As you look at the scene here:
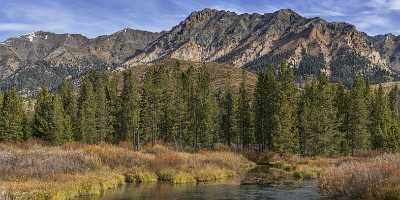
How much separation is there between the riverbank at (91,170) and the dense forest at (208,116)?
21373mm

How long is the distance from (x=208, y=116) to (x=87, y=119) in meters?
22.7

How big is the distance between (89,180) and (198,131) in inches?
2281

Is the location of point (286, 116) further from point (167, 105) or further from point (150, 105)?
point (150, 105)

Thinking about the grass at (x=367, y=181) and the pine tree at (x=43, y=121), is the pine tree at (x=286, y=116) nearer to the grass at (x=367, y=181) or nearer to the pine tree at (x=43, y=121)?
the pine tree at (x=43, y=121)

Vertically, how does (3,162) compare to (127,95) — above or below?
below

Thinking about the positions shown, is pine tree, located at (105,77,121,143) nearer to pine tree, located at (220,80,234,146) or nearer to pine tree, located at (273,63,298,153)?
pine tree, located at (220,80,234,146)

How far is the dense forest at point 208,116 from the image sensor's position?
8181cm

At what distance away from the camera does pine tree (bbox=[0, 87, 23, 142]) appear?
92.4 meters

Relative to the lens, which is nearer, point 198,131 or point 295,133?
point 295,133

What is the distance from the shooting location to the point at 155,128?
101938mm

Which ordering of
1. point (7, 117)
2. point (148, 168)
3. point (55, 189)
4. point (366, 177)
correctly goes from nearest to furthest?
point (366, 177), point (55, 189), point (148, 168), point (7, 117)

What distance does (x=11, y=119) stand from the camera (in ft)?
305

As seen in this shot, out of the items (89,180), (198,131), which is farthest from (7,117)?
(89,180)

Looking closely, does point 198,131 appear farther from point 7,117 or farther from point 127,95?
point 7,117
